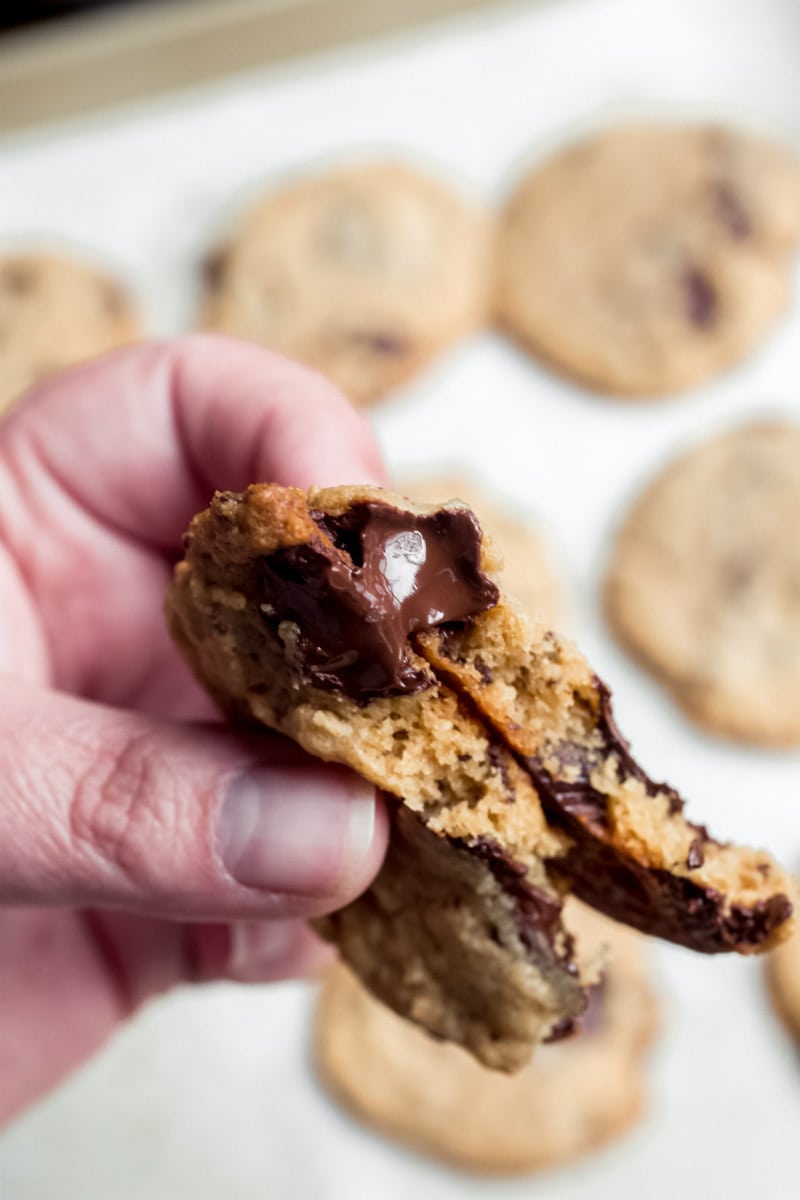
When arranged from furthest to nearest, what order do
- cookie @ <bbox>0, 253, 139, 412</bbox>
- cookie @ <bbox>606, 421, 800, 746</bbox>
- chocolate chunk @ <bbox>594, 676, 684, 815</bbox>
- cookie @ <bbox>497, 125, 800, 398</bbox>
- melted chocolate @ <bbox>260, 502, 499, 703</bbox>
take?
cookie @ <bbox>0, 253, 139, 412</bbox>, cookie @ <bbox>497, 125, 800, 398</bbox>, cookie @ <bbox>606, 421, 800, 746</bbox>, chocolate chunk @ <bbox>594, 676, 684, 815</bbox>, melted chocolate @ <bbox>260, 502, 499, 703</bbox>

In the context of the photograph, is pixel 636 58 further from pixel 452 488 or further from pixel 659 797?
pixel 659 797

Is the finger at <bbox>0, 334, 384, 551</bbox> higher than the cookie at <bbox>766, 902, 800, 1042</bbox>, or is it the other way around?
the finger at <bbox>0, 334, 384, 551</bbox>

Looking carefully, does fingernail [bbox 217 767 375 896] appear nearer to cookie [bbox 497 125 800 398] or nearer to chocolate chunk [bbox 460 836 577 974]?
chocolate chunk [bbox 460 836 577 974]

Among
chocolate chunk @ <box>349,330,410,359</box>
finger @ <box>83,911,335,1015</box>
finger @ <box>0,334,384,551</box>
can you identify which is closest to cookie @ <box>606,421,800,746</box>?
chocolate chunk @ <box>349,330,410,359</box>

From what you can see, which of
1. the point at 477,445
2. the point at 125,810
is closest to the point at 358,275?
the point at 477,445

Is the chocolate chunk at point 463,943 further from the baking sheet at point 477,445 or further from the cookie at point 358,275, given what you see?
the cookie at point 358,275

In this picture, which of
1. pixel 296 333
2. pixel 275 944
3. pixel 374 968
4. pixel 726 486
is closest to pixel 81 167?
pixel 296 333
